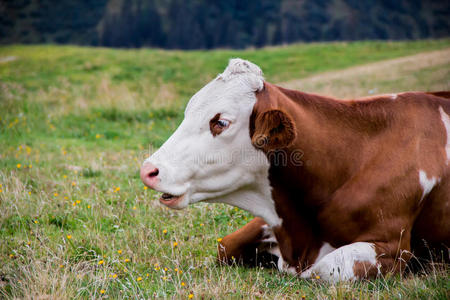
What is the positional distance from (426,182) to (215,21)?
12136 centimetres

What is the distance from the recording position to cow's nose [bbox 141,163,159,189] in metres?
3.57

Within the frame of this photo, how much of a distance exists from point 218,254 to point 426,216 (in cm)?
187

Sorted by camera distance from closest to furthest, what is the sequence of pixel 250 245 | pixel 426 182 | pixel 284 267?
pixel 426 182, pixel 284 267, pixel 250 245

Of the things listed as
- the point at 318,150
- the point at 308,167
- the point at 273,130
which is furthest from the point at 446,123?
the point at 273,130

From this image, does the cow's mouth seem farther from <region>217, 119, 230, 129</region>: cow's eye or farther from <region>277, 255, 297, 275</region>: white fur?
<region>277, 255, 297, 275</region>: white fur

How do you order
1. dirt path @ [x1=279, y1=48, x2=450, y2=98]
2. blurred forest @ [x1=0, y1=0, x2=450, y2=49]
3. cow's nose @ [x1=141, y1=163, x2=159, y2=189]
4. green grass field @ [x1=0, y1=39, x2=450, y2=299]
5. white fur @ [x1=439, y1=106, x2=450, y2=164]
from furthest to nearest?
blurred forest @ [x1=0, y1=0, x2=450, y2=49]
dirt path @ [x1=279, y1=48, x2=450, y2=98]
white fur @ [x1=439, y1=106, x2=450, y2=164]
green grass field @ [x1=0, y1=39, x2=450, y2=299]
cow's nose @ [x1=141, y1=163, x2=159, y2=189]

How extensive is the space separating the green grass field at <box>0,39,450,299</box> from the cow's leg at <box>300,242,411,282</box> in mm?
84

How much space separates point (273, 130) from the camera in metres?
3.70

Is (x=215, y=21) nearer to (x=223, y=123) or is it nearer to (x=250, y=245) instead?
(x=250, y=245)

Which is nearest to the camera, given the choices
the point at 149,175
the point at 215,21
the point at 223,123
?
the point at 149,175

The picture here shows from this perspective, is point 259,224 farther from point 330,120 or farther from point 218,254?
point 330,120

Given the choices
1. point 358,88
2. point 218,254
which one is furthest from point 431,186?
point 358,88

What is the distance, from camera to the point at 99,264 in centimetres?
420

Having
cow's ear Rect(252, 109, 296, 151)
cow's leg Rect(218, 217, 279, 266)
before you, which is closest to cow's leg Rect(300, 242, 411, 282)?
cow's leg Rect(218, 217, 279, 266)
